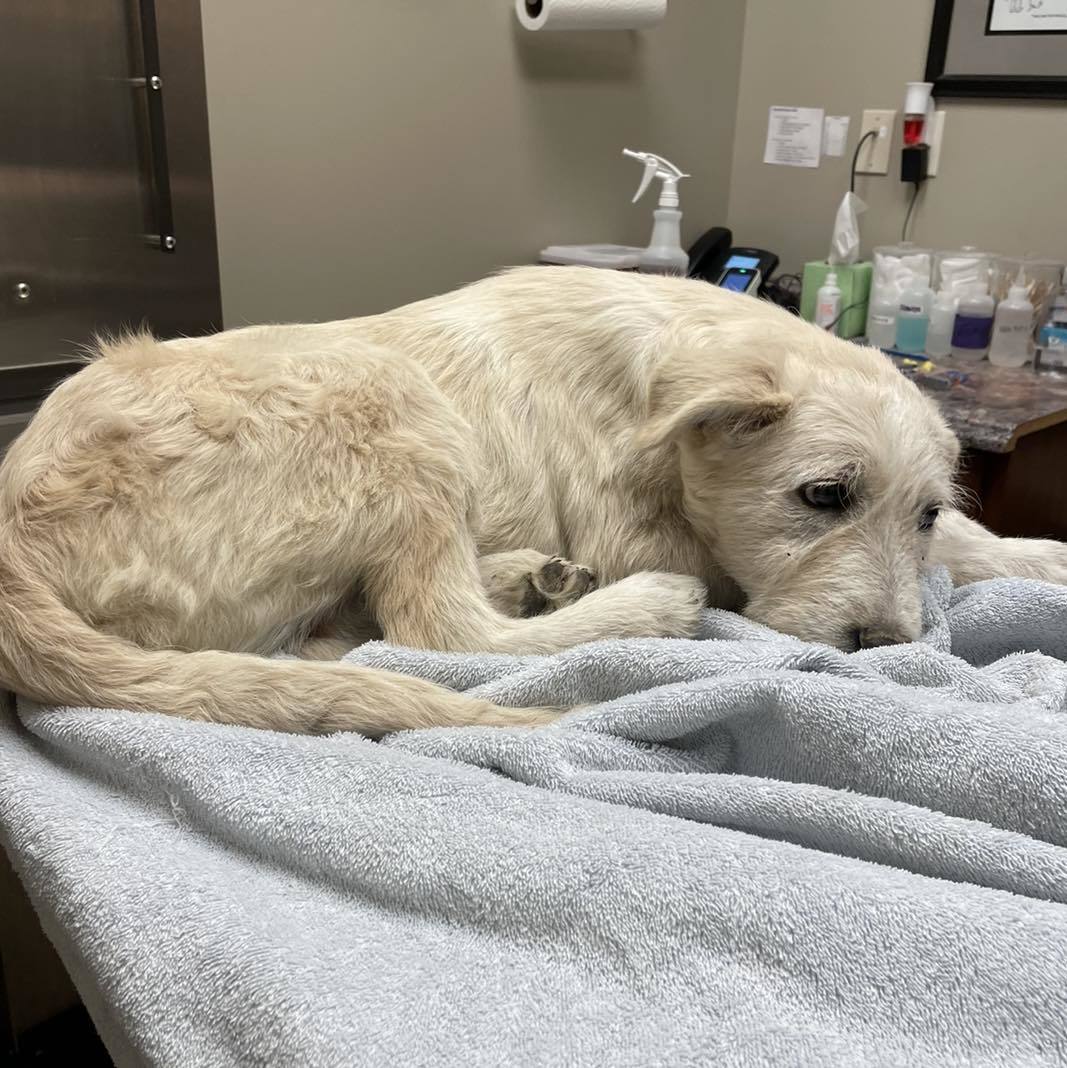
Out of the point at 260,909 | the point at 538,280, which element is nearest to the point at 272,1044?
the point at 260,909

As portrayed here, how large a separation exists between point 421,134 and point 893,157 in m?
1.37

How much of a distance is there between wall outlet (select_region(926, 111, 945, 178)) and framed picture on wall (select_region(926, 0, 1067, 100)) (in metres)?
0.06

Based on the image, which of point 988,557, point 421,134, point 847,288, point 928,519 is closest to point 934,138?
point 847,288

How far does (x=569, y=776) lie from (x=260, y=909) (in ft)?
0.89

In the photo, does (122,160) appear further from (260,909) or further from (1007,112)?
(1007,112)

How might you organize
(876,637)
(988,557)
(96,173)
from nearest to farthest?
(876,637) → (988,557) → (96,173)

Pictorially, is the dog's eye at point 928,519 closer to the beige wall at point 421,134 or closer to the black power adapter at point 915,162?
the beige wall at point 421,134

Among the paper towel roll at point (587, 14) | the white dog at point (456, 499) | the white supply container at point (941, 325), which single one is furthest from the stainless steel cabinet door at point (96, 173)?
the white supply container at point (941, 325)

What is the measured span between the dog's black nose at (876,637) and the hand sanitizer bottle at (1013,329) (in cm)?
155

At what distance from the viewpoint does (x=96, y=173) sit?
5.86 ft

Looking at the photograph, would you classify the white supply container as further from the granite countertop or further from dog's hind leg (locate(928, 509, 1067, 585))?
dog's hind leg (locate(928, 509, 1067, 585))

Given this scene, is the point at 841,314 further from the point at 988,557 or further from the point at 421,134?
the point at 988,557

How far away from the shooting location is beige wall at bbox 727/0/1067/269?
2.40 meters

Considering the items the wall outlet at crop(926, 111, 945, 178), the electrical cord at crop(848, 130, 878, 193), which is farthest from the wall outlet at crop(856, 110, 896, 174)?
the wall outlet at crop(926, 111, 945, 178)
